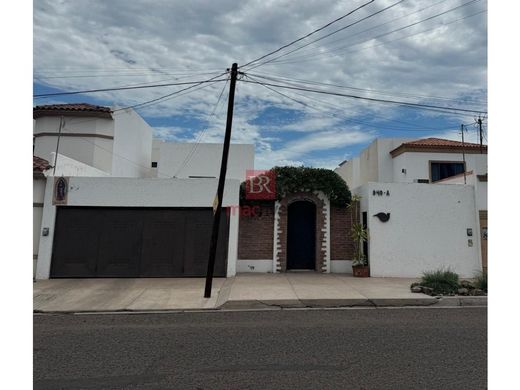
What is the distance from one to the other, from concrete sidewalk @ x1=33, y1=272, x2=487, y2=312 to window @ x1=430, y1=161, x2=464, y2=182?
11.8 meters

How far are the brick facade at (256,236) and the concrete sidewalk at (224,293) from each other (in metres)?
1.38

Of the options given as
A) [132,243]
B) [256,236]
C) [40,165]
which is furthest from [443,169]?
[40,165]

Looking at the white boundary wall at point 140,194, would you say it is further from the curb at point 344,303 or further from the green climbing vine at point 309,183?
the curb at point 344,303

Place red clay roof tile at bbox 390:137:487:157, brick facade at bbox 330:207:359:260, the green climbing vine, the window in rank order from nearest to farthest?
the green climbing vine < brick facade at bbox 330:207:359:260 < red clay roof tile at bbox 390:137:487:157 < the window

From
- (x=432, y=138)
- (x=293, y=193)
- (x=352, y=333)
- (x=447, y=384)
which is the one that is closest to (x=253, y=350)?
(x=352, y=333)

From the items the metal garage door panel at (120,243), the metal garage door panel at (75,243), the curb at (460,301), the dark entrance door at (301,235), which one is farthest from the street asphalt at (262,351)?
the dark entrance door at (301,235)

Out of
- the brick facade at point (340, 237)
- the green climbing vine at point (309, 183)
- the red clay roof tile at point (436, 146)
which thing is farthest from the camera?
the red clay roof tile at point (436, 146)

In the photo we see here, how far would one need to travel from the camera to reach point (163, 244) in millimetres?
12141

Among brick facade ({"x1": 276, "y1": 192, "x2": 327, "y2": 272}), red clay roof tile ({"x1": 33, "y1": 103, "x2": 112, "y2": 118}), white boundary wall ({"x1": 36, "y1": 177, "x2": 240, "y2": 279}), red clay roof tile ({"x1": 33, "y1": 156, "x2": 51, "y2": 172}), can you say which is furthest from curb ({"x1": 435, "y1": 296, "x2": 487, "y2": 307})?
red clay roof tile ({"x1": 33, "y1": 103, "x2": 112, "y2": 118})

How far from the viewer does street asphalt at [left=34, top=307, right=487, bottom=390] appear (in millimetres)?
4031

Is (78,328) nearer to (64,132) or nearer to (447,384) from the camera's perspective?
(447,384)

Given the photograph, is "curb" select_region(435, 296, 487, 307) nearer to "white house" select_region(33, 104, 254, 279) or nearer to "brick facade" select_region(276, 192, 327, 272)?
"brick facade" select_region(276, 192, 327, 272)

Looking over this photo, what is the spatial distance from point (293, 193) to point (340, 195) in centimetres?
183

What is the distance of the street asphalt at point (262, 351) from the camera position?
13.2ft
